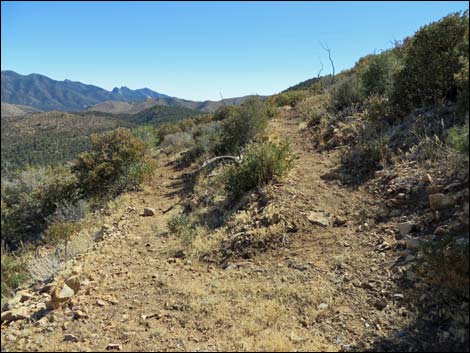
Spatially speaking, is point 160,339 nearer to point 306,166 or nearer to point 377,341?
point 377,341

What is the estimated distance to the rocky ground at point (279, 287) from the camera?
331 cm

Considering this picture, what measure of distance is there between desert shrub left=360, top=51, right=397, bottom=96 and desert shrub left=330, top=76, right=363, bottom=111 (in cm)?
41

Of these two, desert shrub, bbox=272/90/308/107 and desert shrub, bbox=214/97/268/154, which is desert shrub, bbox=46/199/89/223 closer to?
desert shrub, bbox=214/97/268/154

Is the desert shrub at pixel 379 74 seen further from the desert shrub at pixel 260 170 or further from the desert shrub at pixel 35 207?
the desert shrub at pixel 35 207

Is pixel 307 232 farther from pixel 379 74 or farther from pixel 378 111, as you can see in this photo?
pixel 379 74

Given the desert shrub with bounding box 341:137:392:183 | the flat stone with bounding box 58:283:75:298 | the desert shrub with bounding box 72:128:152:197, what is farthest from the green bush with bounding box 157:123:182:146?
the flat stone with bounding box 58:283:75:298

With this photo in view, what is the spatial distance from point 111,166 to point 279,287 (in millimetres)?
7602

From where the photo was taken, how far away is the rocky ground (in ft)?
10.9

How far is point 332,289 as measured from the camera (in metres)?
3.99

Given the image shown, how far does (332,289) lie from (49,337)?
3.33m

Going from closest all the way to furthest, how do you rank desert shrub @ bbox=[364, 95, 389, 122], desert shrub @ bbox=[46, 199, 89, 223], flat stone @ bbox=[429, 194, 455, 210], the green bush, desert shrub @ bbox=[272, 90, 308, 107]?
flat stone @ bbox=[429, 194, 455, 210], desert shrub @ bbox=[364, 95, 389, 122], desert shrub @ bbox=[46, 199, 89, 223], desert shrub @ bbox=[272, 90, 308, 107], the green bush

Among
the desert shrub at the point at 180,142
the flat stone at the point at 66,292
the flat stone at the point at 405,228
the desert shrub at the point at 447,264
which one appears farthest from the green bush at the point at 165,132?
the desert shrub at the point at 447,264

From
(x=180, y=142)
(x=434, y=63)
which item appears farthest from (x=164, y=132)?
(x=434, y=63)

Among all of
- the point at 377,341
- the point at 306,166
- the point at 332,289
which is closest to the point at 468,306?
the point at 377,341
